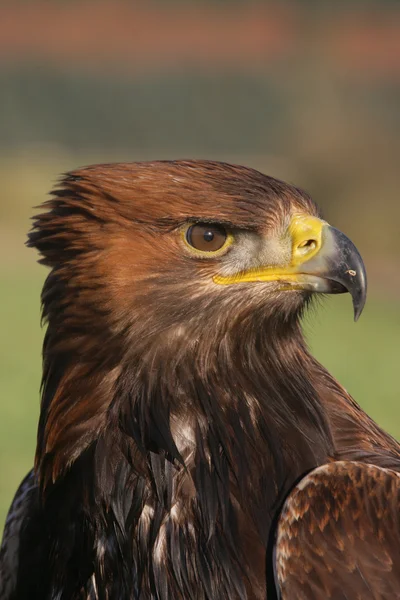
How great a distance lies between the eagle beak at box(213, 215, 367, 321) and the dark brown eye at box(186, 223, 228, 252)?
93 millimetres

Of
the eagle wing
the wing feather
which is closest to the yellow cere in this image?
the eagle wing

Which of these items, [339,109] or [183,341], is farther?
[339,109]

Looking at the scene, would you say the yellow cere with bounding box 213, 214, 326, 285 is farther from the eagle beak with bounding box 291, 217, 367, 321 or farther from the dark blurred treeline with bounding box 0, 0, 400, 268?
the dark blurred treeline with bounding box 0, 0, 400, 268

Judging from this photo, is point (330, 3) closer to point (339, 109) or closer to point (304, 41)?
point (304, 41)

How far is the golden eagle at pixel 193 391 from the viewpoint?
2982mm

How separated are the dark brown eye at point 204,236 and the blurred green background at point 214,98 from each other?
12678 mm

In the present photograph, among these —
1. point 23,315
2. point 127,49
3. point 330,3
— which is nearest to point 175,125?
point 127,49

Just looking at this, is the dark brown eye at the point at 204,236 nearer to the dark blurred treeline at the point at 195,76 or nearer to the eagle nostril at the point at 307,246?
the eagle nostril at the point at 307,246

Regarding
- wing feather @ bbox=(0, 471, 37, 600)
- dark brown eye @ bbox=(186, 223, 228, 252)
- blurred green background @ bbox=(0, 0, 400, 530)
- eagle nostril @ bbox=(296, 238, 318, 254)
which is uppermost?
blurred green background @ bbox=(0, 0, 400, 530)

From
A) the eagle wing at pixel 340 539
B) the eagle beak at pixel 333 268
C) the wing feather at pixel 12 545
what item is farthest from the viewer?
the wing feather at pixel 12 545

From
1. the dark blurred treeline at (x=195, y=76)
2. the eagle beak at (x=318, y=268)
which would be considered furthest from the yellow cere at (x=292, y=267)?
the dark blurred treeline at (x=195, y=76)

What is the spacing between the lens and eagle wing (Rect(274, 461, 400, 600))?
9.36 feet

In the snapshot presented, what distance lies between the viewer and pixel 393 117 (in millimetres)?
19766

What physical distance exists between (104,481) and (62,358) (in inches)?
15.3
